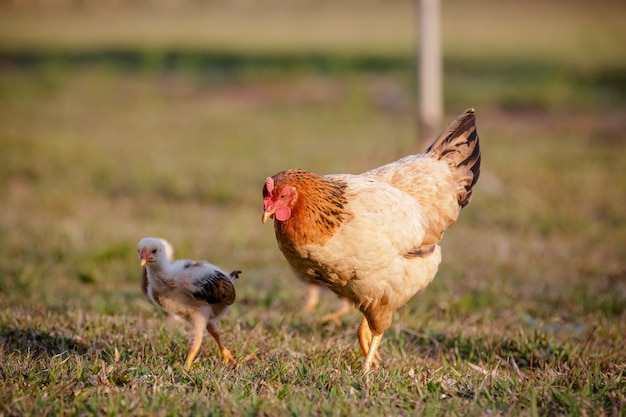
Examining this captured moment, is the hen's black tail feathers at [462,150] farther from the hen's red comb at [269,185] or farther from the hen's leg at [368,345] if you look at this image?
the hen's red comb at [269,185]

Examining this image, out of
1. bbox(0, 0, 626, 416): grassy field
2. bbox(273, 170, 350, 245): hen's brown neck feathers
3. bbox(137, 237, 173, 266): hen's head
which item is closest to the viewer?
bbox(0, 0, 626, 416): grassy field

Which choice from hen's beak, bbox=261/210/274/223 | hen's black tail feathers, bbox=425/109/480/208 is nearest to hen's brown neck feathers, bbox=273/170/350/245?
hen's beak, bbox=261/210/274/223

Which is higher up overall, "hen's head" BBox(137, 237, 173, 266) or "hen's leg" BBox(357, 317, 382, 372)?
"hen's head" BBox(137, 237, 173, 266)

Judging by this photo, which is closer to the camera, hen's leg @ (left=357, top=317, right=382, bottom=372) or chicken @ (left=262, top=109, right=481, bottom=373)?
chicken @ (left=262, top=109, right=481, bottom=373)

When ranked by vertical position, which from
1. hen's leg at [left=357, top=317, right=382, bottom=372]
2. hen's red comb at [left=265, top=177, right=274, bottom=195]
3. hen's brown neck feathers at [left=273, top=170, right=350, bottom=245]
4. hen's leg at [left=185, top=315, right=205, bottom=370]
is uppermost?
hen's red comb at [left=265, top=177, right=274, bottom=195]

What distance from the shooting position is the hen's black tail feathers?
5.55m

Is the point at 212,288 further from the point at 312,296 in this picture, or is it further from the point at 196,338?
the point at 312,296

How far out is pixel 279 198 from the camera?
4266mm

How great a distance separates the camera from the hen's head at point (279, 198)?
423 cm

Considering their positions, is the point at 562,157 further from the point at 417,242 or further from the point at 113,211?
the point at 417,242

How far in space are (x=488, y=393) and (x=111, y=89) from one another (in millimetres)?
19038

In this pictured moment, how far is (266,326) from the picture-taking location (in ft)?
18.2

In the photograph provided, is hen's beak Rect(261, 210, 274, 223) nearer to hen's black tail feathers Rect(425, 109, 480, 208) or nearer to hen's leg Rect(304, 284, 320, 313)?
hen's black tail feathers Rect(425, 109, 480, 208)

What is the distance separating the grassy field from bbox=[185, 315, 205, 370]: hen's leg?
3.3 inches
